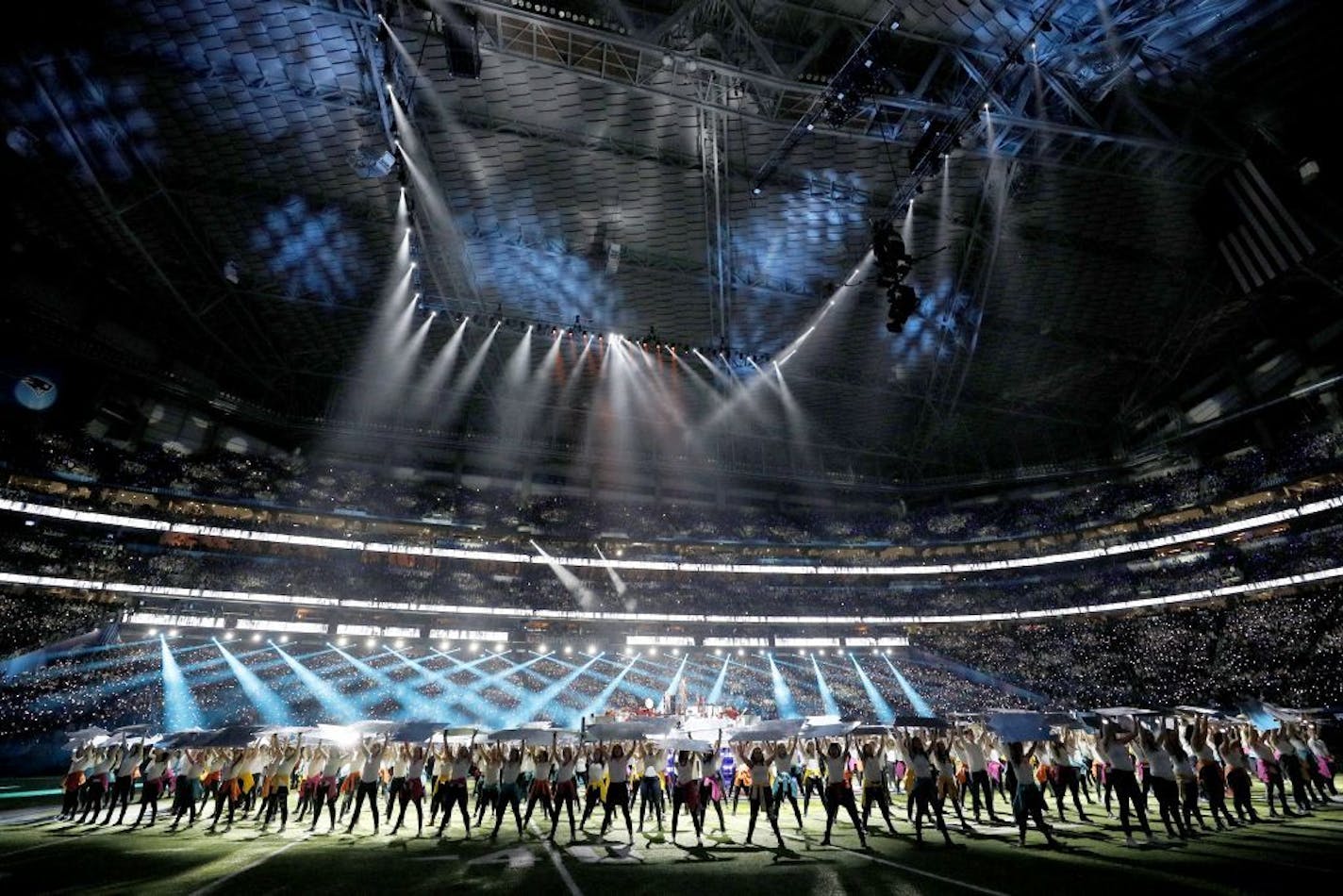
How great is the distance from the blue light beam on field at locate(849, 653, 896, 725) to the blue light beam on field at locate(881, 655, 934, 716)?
1.34 meters

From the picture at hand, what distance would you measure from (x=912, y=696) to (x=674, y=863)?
1208 inches

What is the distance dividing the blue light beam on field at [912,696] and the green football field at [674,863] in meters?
21.8

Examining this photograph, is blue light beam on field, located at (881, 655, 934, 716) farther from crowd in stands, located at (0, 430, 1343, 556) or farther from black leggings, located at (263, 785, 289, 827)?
black leggings, located at (263, 785, 289, 827)

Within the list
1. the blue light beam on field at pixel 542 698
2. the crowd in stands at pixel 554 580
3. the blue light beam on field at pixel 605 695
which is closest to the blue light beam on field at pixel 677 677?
the blue light beam on field at pixel 605 695

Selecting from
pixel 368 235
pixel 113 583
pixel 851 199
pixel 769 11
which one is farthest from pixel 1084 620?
pixel 113 583

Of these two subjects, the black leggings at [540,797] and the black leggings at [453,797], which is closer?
the black leggings at [453,797]

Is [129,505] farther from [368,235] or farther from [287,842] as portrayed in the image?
[287,842]

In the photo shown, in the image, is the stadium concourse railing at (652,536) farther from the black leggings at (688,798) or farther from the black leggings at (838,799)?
the black leggings at (838,799)

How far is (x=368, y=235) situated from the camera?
23875 millimetres

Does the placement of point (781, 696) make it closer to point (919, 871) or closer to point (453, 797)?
point (453, 797)

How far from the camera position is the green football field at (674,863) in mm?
6402

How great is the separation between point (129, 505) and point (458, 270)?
23.3m

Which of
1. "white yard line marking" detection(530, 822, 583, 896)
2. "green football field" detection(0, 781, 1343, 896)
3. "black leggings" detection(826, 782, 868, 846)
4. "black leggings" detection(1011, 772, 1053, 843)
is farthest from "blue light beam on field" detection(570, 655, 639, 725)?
"black leggings" detection(1011, 772, 1053, 843)

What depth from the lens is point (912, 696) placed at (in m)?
33.9
